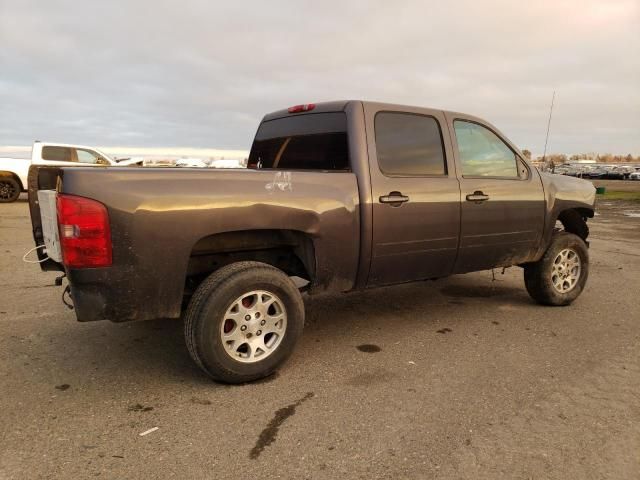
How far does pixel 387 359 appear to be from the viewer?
371 centimetres

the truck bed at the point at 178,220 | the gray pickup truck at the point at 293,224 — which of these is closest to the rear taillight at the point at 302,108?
the gray pickup truck at the point at 293,224

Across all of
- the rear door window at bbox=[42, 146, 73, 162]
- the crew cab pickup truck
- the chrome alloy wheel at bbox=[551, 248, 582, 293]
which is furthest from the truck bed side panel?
the rear door window at bbox=[42, 146, 73, 162]

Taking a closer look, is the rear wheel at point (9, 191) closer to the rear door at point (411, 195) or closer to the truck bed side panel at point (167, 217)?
the truck bed side panel at point (167, 217)

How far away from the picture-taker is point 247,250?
3.62 meters

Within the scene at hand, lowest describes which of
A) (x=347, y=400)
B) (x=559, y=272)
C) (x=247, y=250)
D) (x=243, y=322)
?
(x=347, y=400)

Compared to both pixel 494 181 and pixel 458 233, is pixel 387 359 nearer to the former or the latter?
pixel 458 233

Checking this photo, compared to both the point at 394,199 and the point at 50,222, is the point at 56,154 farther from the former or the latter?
the point at 394,199

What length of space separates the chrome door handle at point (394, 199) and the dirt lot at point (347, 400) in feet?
3.81

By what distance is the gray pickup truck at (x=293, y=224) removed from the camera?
9.31 ft

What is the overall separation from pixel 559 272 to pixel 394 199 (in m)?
2.44

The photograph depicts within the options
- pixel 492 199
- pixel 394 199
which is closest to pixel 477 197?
pixel 492 199

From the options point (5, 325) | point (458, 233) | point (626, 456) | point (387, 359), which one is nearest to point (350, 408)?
point (387, 359)

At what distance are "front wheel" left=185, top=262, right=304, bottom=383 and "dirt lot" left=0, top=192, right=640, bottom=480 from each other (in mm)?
174

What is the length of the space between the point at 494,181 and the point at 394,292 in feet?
5.99
